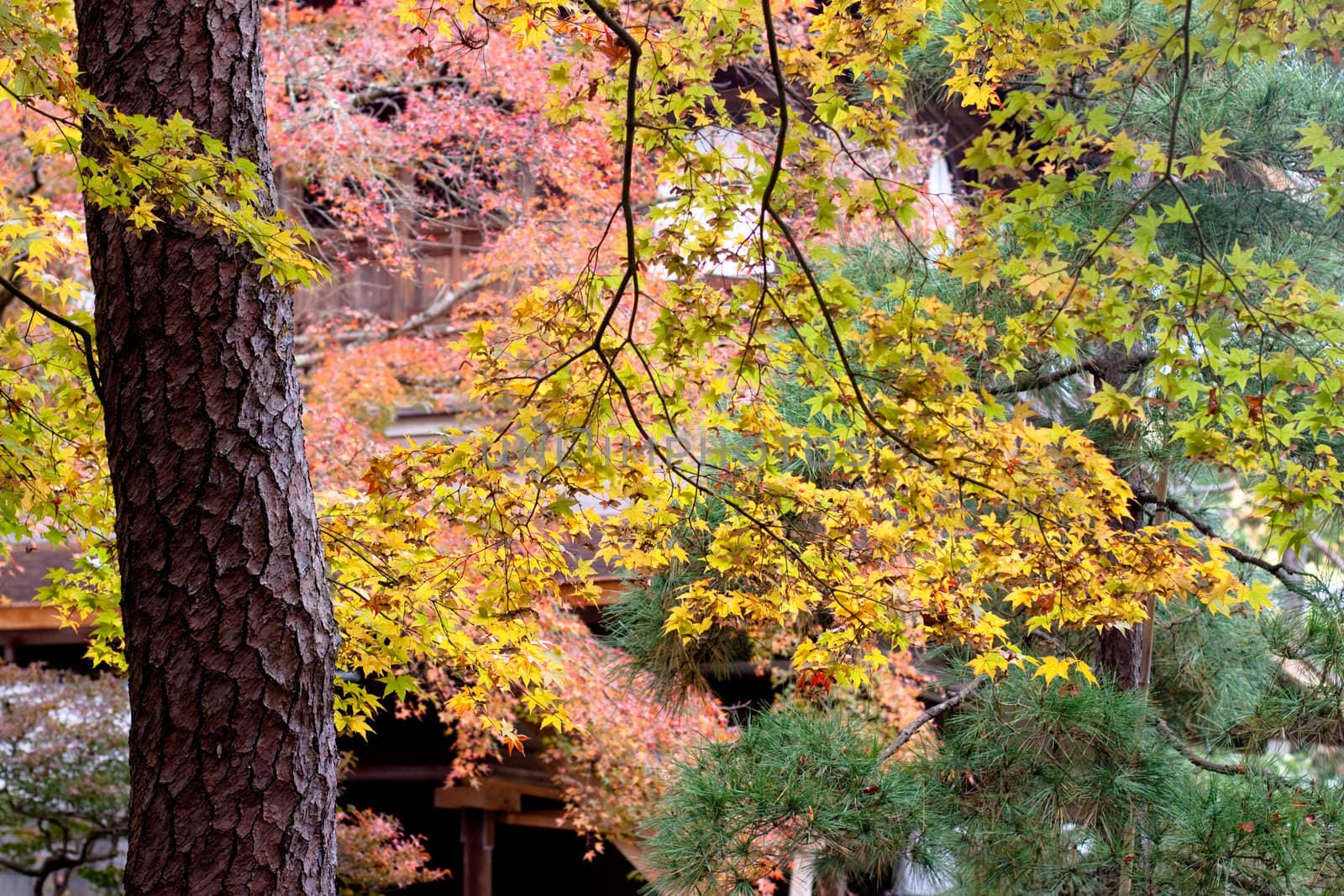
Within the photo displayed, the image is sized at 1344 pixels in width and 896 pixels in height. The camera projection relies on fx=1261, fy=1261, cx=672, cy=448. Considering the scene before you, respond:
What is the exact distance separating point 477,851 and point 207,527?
5.07 metres

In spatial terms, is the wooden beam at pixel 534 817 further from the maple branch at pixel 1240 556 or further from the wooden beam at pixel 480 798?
the maple branch at pixel 1240 556

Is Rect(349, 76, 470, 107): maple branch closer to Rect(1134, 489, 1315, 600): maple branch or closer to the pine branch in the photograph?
Rect(1134, 489, 1315, 600): maple branch

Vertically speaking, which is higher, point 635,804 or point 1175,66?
point 1175,66

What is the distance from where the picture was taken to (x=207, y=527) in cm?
260

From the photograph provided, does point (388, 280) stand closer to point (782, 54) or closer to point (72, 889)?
point (72, 889)

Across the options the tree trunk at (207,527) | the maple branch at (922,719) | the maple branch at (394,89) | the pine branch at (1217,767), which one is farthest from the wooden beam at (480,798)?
the tree trunk at (207,527)

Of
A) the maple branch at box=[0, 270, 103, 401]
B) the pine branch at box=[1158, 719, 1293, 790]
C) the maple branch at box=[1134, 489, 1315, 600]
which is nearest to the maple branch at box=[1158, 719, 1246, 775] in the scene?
the pine branch at box=[1158, 719, 1293, 790]

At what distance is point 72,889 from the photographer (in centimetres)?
841

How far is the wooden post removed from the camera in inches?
279

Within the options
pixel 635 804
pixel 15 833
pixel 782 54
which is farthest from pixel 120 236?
pixel 15 833

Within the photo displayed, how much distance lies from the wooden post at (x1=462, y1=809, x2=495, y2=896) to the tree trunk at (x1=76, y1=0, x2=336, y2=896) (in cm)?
468

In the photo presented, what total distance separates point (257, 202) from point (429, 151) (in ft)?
16.8

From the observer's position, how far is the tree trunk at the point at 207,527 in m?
2.55

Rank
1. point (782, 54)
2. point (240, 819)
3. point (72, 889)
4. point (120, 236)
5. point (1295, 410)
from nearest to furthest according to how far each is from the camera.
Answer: point (240, 819) < point (120, 236) < point (782, 54) < point (1295, 410) < point (72, 889)
